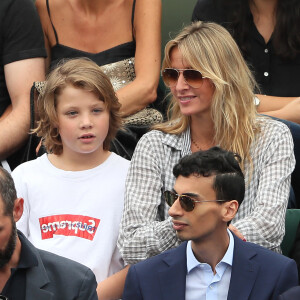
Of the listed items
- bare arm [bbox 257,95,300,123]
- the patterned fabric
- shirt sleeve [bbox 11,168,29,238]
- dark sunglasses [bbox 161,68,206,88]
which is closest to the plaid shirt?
dark sunglasses [bbox 161,68,206,88]

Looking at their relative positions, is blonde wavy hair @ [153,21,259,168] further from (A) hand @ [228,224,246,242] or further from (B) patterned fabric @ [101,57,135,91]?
(B) patterned fabric @ [101,57,135,91]

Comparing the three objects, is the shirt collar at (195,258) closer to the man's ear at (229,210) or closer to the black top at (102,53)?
the man's ear at (229,210)

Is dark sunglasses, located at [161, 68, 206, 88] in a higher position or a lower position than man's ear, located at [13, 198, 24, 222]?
higher

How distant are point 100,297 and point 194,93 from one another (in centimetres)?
96

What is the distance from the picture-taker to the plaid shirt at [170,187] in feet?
10.9

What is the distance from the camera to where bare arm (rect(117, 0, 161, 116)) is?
4.19 metres

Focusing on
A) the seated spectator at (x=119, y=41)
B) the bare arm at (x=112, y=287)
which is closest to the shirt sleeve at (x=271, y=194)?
the bare arm at (x=112, y=287)

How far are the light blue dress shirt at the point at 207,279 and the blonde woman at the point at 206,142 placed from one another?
34 cm

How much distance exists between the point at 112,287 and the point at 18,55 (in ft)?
4.98

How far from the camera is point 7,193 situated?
2.79 m

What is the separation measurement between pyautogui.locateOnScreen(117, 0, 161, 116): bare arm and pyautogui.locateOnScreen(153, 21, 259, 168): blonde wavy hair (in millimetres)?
442

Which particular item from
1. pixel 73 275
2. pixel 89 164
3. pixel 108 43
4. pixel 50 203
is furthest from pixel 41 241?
pixel 108 43

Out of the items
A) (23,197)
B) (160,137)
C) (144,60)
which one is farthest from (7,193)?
(144,60)

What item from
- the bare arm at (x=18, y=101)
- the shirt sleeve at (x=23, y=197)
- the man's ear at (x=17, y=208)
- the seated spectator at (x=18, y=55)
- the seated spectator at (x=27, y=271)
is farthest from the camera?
the seated spectator at (x=18, y=55)
